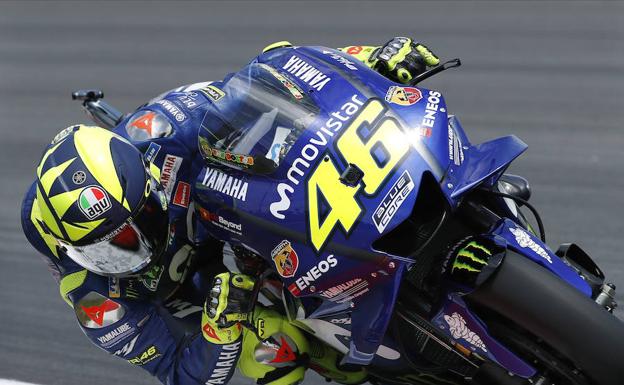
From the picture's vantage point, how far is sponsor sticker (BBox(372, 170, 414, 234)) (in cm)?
271

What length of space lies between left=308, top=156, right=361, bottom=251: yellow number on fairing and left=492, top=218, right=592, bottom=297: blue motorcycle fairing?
1.82 ft

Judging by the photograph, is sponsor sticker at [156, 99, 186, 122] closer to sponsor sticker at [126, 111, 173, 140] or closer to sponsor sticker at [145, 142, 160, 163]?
sponsor sticker at [126, 111, 173, 140]

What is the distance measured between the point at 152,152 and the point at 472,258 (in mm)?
1510

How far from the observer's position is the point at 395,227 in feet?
8.87

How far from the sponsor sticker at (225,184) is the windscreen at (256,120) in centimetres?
5

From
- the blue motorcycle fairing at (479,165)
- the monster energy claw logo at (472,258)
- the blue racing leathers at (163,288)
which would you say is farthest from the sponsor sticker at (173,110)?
the monster energy claw logo at (472,258)

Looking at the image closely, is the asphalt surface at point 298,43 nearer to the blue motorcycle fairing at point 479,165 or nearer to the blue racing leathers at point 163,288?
the blue racing leathers at point 163,288

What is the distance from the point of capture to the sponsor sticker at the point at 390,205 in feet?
8.88

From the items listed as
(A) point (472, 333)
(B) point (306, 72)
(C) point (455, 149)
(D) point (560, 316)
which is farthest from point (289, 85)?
(D) point (560, 316)

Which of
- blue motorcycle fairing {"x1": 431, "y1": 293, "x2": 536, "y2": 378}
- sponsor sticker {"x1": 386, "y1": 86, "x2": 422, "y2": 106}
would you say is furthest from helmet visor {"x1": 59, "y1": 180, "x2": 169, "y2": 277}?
blue motorcycle fairing {"x1": 431, "y1": 293, "x2": 536, "y2": 378}

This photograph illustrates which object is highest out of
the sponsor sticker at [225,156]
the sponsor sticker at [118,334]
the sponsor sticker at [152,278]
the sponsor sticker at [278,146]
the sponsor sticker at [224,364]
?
the sponsor sticker at [278,146]

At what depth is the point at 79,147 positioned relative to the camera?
3.36m

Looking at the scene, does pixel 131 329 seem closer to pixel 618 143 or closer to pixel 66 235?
pixel 66 235

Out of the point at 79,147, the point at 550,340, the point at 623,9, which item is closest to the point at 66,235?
the point at 79,147
